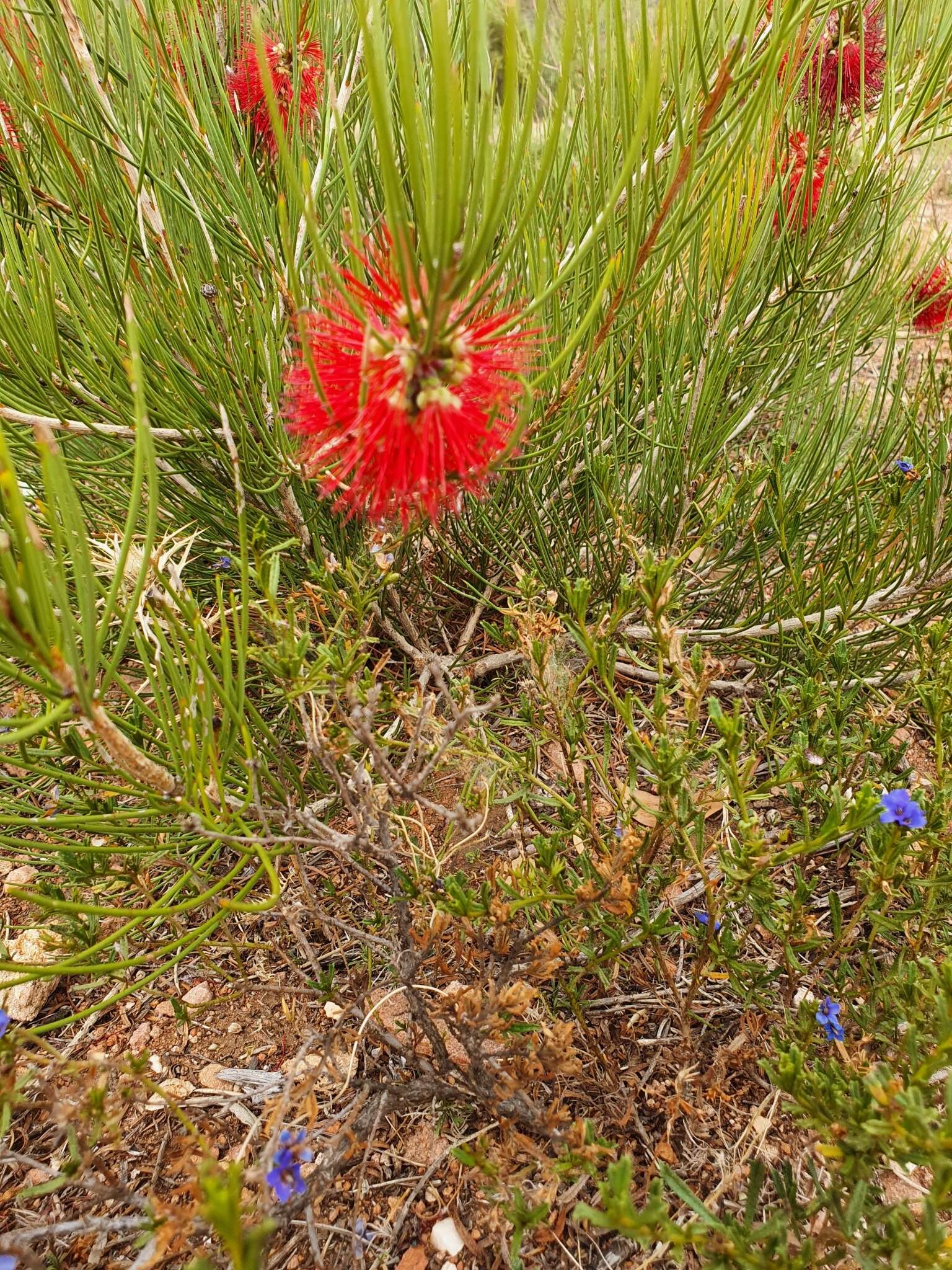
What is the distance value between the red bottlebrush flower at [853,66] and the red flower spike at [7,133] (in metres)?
1.69

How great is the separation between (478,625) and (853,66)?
1.66 m

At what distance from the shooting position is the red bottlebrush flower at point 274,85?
1557mm

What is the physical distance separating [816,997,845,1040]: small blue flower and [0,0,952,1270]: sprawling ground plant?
0.01 metres

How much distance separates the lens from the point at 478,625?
198 centimetres

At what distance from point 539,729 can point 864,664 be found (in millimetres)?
791

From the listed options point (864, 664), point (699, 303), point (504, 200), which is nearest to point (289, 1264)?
point (504, 200)

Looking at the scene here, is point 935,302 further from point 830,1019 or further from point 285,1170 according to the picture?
point 285,1170

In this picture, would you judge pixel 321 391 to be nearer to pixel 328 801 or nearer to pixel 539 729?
pixel 539 729

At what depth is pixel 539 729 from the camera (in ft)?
3.93

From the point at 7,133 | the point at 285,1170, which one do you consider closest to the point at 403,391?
the point at 285,1170

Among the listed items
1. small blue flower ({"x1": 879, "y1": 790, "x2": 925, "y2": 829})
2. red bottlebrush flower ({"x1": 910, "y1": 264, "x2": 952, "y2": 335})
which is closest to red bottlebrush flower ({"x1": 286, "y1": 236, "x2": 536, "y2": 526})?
small blue flower ({"x1": 879, "y1": 790, "x2": 925, "y2": 829})


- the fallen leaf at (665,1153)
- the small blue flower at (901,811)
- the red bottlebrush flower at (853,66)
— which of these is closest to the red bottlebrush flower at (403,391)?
the small blue flower at (901,811)

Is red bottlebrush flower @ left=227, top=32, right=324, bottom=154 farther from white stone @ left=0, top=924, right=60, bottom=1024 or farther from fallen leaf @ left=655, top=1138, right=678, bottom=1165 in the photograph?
fallen leaf @ left=655, top=1138, right=678, bottom=1165

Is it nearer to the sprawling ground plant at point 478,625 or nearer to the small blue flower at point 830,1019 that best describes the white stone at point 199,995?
the sprawling ground plant at point 478,625
